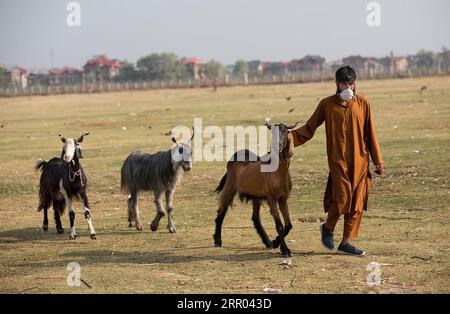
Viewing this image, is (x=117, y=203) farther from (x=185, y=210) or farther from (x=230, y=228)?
(x=230, y=228)

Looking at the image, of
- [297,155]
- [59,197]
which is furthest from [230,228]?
[297,155]

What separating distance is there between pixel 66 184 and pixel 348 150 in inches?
222

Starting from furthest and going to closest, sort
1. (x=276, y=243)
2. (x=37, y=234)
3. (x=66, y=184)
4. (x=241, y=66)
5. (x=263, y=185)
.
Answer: (x=241, y=66) < (x=37, y=234) < (x=66, y=184) < (x=276, y=243) < (x=263, y=185)

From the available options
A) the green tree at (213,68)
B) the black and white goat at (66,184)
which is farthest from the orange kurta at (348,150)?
the green tree at (213,68)

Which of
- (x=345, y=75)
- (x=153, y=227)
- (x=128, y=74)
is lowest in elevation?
(x=153, y=227)

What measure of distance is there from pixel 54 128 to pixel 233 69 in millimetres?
151456

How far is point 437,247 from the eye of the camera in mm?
11203

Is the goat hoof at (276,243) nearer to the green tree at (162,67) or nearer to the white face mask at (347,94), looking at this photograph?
the white face mask at (347,94)

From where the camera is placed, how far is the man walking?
10.8 metres

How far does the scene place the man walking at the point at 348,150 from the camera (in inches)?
423

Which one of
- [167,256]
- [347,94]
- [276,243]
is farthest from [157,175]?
[347,94]

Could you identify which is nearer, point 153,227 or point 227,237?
point 227,237

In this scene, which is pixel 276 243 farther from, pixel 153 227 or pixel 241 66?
pixel 241 66

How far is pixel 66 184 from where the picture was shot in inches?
555
